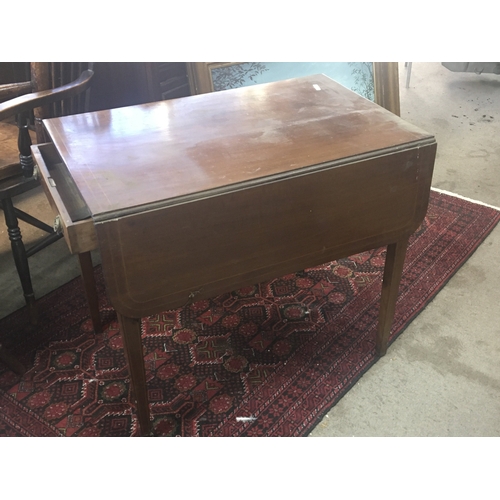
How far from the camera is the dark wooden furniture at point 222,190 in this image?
1121mm

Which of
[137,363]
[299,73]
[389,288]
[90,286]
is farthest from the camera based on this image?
[299,73]

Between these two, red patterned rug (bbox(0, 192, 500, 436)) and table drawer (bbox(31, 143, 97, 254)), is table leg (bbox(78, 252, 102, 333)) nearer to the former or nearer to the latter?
red patterned rug (bbox(0, 192, 500, 436))

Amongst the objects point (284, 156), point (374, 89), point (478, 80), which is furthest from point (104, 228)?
point (478, 80)

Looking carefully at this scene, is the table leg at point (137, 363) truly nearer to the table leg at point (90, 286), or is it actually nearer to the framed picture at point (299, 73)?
the table leg at point (90, 286)

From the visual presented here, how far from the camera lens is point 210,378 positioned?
169 cm

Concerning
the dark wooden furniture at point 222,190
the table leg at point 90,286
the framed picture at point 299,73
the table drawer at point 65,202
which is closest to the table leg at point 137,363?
the dark wooden furniture at point 222,190

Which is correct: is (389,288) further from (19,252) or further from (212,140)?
(19,252)

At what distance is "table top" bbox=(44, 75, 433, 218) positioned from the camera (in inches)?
45.4

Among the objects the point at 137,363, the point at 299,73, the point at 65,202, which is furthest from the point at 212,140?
the point at 299,73

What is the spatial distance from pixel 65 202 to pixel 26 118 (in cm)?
69

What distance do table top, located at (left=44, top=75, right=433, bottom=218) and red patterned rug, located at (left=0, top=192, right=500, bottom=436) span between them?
2.44 feet

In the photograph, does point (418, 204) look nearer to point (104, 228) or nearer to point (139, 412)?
point (104, 228)

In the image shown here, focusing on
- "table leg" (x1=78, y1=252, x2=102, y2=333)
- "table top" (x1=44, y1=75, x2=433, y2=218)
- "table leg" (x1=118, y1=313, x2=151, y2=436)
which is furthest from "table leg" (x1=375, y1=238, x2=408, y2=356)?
"table leg" (x1=78, y1=252, x2=102, y2=333)

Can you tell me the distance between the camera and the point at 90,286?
1747 mm
